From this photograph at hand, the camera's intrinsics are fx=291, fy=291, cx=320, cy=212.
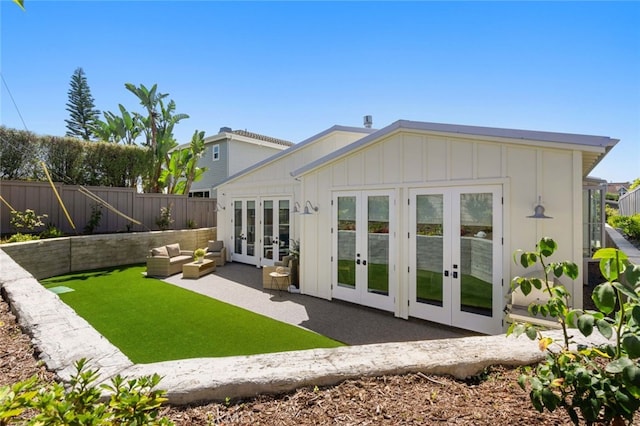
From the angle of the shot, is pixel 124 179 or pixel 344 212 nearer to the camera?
pixel 344 212

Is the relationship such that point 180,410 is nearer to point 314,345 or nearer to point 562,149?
point 314,345

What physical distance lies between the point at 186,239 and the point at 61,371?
12262mm

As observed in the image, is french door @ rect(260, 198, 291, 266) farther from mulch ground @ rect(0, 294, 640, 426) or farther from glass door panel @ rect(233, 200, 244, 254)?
mulch ground @ rect(0, 294, 640, 426)

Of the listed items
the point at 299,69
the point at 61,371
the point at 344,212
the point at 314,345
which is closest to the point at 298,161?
the point at 299,69

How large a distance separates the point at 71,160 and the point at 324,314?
1363 cm

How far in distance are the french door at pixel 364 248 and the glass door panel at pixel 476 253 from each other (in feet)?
4.65

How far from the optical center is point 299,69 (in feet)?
32.7

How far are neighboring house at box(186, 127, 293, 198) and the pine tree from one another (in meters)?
15.2

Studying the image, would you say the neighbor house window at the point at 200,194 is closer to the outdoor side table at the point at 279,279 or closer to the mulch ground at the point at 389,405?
the outdoor side table at the point at 279,279

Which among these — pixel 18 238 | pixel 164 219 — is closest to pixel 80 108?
pixel 164 219

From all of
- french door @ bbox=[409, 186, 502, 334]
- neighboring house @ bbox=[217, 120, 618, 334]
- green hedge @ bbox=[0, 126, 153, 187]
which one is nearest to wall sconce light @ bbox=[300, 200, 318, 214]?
neighboring house @ bbox=[217, 120, 618, 334]

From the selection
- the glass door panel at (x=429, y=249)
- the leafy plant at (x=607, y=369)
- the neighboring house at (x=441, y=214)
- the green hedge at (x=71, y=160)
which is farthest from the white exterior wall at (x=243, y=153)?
the leafy plant at (x=607, y=369)

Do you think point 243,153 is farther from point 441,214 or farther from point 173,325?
point 441,214

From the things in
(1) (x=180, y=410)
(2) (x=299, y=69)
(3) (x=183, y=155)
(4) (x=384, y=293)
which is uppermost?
(2) (x=299, y=69)
